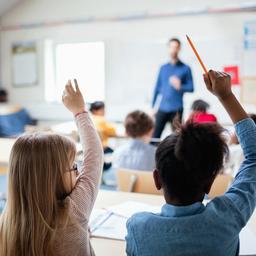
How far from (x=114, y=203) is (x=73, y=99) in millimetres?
600

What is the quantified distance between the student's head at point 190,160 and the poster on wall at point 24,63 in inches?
199

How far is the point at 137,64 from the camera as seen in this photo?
5.07 metres

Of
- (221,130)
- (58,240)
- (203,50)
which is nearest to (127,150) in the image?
(58,240)

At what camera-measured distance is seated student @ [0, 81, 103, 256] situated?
99 centimetres

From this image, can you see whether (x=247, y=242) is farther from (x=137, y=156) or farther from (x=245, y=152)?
(x=137, y=156)

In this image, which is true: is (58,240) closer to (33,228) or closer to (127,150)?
(33,228)

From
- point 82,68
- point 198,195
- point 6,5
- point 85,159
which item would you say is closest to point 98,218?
point 85,159

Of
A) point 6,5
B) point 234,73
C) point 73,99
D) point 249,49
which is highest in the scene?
point 6,5

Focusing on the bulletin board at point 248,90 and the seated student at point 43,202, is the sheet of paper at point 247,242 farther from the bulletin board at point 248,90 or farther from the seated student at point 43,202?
the bulletin board at point 248,90

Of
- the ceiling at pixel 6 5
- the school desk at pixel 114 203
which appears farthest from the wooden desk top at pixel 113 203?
the ceiling at pixel 6 5

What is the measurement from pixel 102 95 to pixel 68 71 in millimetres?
720

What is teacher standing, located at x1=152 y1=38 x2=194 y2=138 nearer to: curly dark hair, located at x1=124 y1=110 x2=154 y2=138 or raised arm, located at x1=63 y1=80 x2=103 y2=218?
curly dark hair, located at x1=124 y1=110 x2=154 y2=138

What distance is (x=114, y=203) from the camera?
5.36 feet

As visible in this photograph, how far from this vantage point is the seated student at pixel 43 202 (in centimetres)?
99
